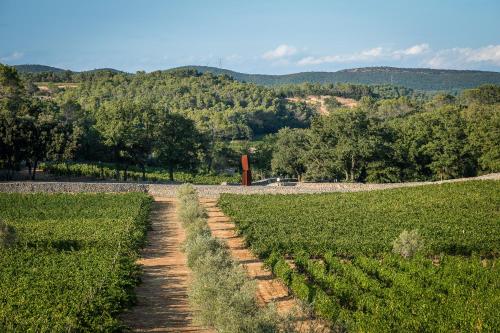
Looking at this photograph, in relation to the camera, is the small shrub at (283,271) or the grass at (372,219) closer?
the small shrub at (283,271)

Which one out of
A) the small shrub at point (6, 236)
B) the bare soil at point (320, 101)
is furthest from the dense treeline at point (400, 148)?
the bare soil at point (320, 101)

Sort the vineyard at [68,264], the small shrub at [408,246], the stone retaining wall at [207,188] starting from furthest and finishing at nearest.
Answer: the stone retaining wall at [207,188], the small shrub at [408,246], the vineyard at [68,264]

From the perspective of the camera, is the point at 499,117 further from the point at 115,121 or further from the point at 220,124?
the point at 220,124

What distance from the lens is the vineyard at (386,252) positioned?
737 inches

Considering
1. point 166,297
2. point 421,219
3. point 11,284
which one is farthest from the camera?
point 421,219

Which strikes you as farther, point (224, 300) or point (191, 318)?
point (191, 318)

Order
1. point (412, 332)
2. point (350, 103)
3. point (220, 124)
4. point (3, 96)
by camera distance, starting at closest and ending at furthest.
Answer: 1. point (412, 332)
2. point (3, 96)
3. point (220, 124)
4. point (350, 103)

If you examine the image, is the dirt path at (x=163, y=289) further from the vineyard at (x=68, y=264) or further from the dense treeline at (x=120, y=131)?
the dense treeline at (x=120, y=131)

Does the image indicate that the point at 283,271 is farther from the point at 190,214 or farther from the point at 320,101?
the point at 320,101

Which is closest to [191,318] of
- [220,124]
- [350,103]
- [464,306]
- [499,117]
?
[464,306]

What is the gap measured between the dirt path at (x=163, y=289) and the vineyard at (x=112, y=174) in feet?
94.1

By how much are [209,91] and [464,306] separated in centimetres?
13130

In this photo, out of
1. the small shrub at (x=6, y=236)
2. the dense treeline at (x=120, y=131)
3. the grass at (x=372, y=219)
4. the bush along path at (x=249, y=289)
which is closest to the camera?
the bush along path at (x=249, y=289)

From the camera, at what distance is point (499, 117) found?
217 feet
